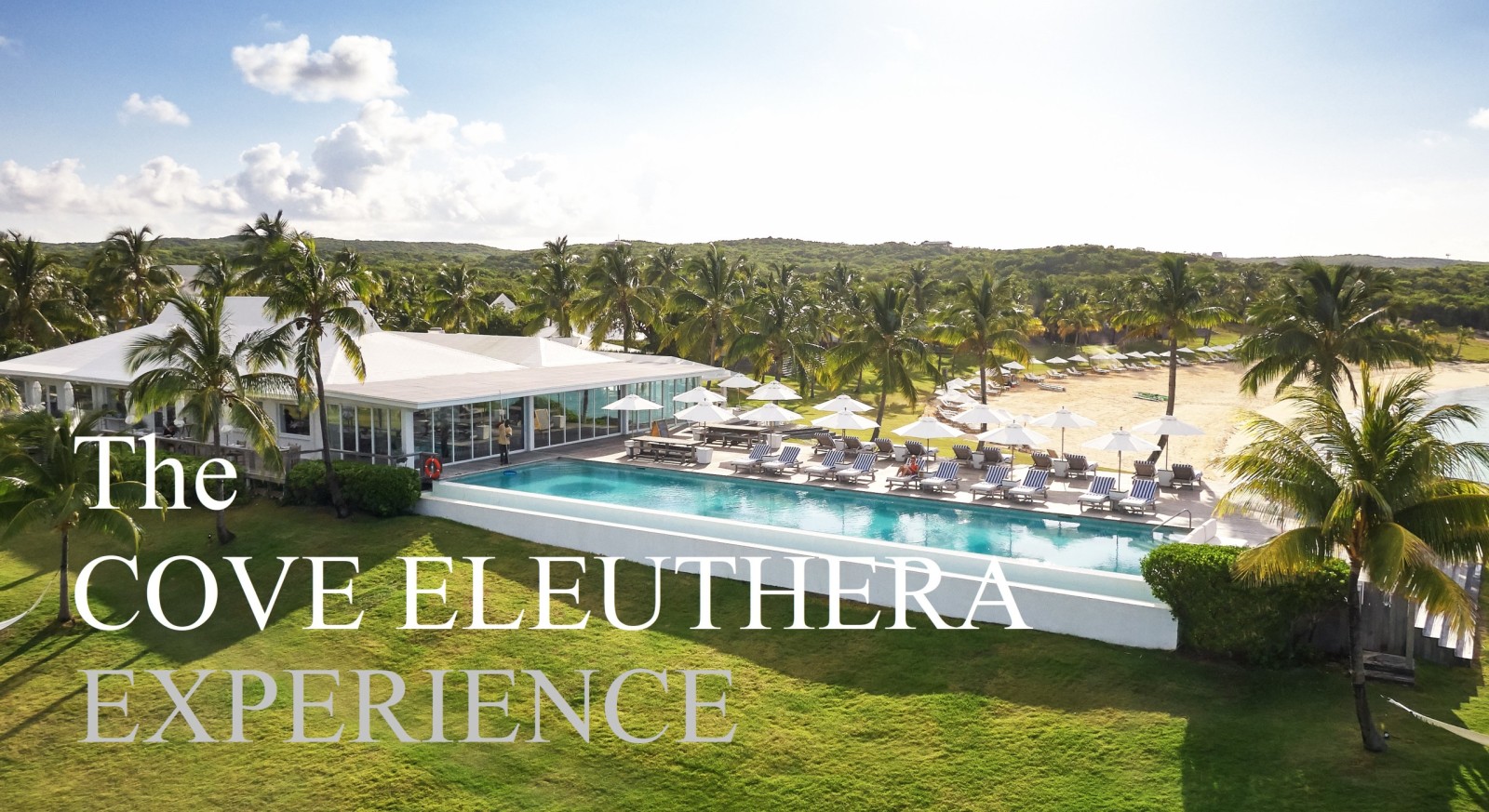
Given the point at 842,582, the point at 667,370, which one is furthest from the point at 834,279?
the point at 842,582

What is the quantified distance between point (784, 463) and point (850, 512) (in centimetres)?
394

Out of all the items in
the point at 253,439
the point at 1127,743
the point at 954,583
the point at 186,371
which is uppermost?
the point at 186,371

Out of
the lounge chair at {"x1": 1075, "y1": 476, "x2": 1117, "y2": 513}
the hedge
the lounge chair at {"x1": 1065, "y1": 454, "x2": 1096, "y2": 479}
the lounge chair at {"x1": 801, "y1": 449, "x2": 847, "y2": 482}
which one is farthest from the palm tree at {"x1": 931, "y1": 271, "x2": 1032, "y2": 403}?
the hedge

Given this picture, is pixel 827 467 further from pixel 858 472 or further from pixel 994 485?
pixel 994 485

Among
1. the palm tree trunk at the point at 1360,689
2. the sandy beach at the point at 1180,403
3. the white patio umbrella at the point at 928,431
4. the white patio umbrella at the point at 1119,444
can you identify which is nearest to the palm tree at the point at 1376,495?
the palm tree trunk at the point at 1360,689

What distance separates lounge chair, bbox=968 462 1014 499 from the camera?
2200cm

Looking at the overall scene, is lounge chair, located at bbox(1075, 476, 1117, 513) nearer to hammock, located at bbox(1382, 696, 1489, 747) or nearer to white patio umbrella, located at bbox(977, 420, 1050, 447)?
white patio umbrella, located at bbox(977, 420, 1050, 447)

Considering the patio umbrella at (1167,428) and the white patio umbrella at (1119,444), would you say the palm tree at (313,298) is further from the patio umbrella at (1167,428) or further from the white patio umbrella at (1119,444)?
the patio umbrella at (1167,428)

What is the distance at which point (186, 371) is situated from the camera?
20.4 m

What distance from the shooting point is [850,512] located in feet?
70.4

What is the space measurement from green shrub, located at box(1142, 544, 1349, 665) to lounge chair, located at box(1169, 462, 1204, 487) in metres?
9.37

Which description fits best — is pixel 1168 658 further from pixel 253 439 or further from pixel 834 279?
pixel 834 279

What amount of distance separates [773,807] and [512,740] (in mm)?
4170

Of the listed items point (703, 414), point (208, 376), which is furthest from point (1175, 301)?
point (208, 376)
